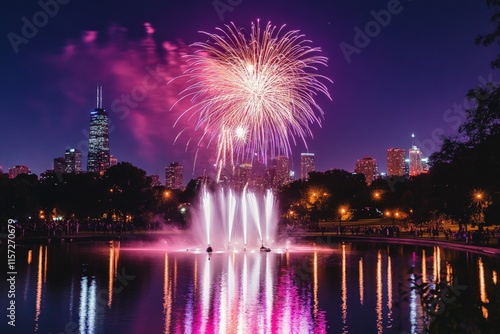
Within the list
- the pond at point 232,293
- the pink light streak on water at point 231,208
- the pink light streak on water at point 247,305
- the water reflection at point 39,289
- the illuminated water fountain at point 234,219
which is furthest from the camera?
the pink light streak on water at point 231,208

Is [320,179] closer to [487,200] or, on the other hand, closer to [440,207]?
[440,207]

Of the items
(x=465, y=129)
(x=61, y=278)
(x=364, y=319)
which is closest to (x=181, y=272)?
(x=61, y=278)

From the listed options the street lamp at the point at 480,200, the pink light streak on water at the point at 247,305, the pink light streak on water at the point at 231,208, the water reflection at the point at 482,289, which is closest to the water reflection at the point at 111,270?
the pink light streak on water at the point at 247,305

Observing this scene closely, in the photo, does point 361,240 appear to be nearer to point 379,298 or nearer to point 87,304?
point 379,298

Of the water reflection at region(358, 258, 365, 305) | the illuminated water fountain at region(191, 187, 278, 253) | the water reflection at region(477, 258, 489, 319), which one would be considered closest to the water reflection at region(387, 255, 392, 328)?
the water reflection at region(358, 258, 365, 305)

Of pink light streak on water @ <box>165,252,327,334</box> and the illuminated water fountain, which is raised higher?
the illuminated water fountain

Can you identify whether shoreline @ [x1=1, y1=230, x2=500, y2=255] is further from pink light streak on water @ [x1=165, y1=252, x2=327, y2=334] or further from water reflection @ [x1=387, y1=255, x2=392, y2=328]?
pink light streak on water @ [x1=165, y1=252, x2=327, y2=334]

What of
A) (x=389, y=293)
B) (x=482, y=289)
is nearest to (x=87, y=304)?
(x=389, y=293)

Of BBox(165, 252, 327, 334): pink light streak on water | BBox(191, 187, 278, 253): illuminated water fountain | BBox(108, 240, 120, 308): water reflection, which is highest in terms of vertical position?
BBox(191, 187, 278, 253): illuminated water fountain

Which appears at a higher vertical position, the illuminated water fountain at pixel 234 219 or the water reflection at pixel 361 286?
the illuminated water fountain at pixel 234 219

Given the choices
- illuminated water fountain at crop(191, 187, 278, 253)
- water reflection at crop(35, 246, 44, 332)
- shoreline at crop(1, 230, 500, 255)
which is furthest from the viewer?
illuminated water fountain at crop(191, 187, 278, 253)

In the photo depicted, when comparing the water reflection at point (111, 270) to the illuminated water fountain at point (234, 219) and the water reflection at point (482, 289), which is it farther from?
the illuminated water fountain at point (234, 219)
